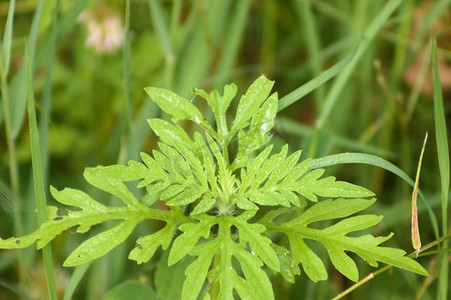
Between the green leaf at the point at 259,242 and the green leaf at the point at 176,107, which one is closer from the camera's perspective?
the green leaf at the point at 259,242

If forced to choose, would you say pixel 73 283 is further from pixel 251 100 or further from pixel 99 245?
pixel 251 100

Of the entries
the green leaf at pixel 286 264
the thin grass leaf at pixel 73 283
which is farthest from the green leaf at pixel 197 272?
the thin grass leaf at pixel 73 283

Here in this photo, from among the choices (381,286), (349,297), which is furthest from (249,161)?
(381,286)

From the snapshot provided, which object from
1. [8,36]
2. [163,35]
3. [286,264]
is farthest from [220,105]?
[163,35]

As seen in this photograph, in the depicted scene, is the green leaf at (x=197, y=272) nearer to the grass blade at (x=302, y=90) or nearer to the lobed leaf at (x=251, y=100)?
the lobed leaf at (x=251, y=100)

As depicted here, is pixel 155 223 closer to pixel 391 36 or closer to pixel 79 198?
pixel 79 198

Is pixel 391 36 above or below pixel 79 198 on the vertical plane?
above
